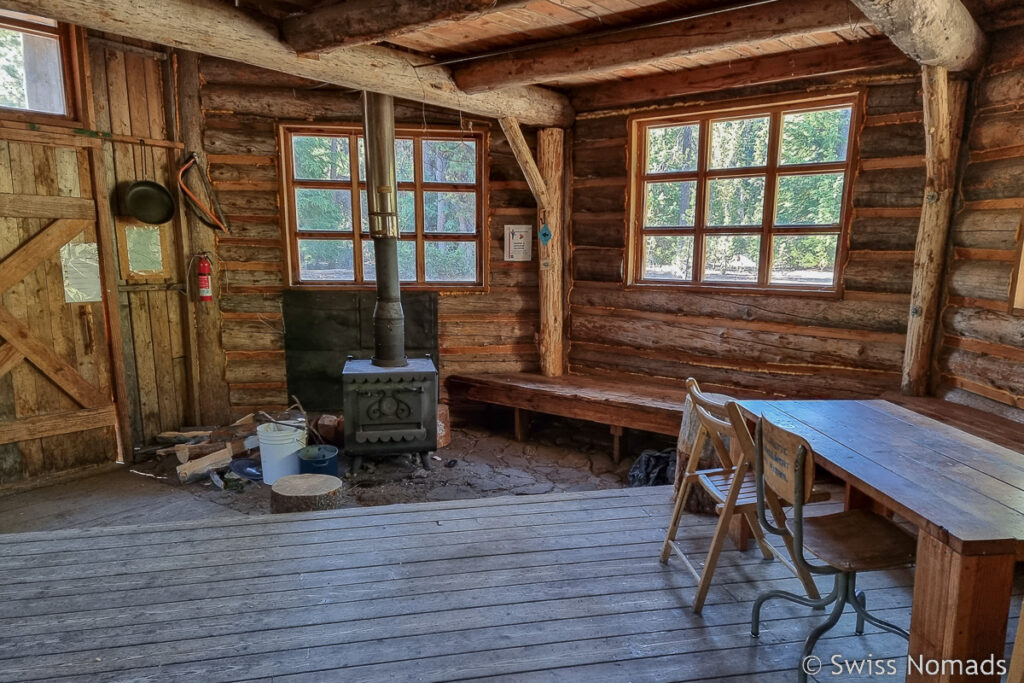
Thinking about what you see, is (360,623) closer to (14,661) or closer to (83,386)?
(14,661)

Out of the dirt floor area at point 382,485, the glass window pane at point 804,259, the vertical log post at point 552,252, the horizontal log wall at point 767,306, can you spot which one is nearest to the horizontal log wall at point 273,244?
the vertical log post at point 552,252

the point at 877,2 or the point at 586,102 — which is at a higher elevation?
the point at 586,102

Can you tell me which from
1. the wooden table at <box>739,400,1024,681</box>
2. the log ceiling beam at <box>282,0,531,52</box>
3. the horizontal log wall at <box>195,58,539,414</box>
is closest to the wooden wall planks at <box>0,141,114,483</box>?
the horizontal log wall at <box>195,58,539,414</box>

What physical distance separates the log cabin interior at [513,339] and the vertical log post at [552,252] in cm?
5

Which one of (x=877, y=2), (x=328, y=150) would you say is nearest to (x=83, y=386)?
(x=328, y=150)

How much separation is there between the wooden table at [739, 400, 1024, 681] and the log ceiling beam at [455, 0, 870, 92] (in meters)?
2.75

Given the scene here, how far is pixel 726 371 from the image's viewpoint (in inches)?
220

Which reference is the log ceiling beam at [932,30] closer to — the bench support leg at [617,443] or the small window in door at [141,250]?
the bench support leg at [617,443]

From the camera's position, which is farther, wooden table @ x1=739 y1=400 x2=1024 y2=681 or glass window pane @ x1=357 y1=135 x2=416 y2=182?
glass window pane @ x1=357 y1=135 x2=416 y2=182

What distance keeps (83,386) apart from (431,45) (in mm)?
4223

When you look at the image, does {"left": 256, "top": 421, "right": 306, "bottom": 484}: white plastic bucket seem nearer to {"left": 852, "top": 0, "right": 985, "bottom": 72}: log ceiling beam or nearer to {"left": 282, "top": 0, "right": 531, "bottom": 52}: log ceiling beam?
{"left": 282, "top": 0, "right": 531, "bottom": 52}: log ceiling beam

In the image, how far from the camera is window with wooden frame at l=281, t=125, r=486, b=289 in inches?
Answer: 239

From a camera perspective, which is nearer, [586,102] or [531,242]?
[586,102]

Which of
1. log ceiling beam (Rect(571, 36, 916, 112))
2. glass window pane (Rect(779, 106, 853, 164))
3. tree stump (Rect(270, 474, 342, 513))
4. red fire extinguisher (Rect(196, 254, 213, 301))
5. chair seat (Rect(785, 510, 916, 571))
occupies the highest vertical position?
log ceiling beam (Rect(571, 36, 916, 112))
